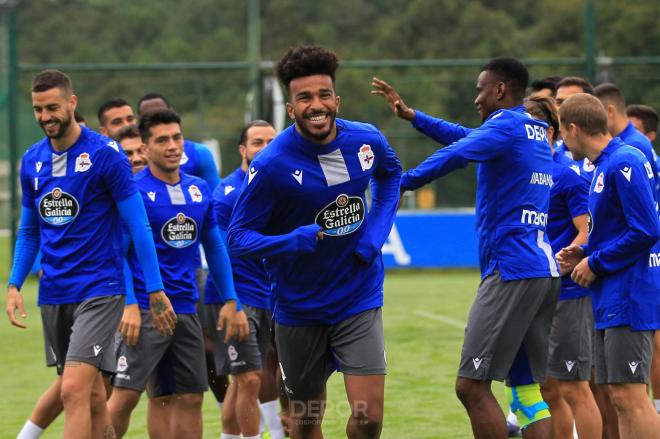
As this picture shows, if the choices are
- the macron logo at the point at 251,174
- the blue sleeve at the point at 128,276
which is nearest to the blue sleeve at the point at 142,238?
the blue sleeve at the point at 128,276

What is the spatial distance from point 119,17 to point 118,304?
2082 inches

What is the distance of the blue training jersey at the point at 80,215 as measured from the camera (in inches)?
282

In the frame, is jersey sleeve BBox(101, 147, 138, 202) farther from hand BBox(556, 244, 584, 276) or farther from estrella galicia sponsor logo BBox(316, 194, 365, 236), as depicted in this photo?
hand BBox(556, 244, 584, 276)

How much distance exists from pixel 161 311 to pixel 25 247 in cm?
98

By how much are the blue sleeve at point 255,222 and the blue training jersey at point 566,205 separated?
2.03 meters

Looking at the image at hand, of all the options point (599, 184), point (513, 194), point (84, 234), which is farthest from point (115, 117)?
point (599, 184)

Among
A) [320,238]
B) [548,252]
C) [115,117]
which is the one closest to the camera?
[320,238]

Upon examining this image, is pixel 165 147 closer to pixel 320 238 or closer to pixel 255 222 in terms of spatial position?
pixel 255 222

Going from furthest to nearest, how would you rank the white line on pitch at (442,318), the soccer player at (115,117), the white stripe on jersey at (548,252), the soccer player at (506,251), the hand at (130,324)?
the white line on pitch at (442,318) < the soccer player at (115,117) < the hand at (130,324) < the white stripe on jersey at (548,252) < the soccer player at (506,251)

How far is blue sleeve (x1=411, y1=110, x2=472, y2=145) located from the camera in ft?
23.7

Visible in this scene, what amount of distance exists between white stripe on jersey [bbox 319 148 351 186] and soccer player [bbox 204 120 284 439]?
218cm

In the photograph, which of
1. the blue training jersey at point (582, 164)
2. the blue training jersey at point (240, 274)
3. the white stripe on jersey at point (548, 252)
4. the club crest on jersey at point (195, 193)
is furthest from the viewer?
the blue training jersey at point (240, 274)

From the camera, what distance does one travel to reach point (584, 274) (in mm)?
6781

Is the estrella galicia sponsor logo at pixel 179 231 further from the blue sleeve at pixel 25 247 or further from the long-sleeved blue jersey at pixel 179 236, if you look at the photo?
the blue sleeve at pixel 25 247
